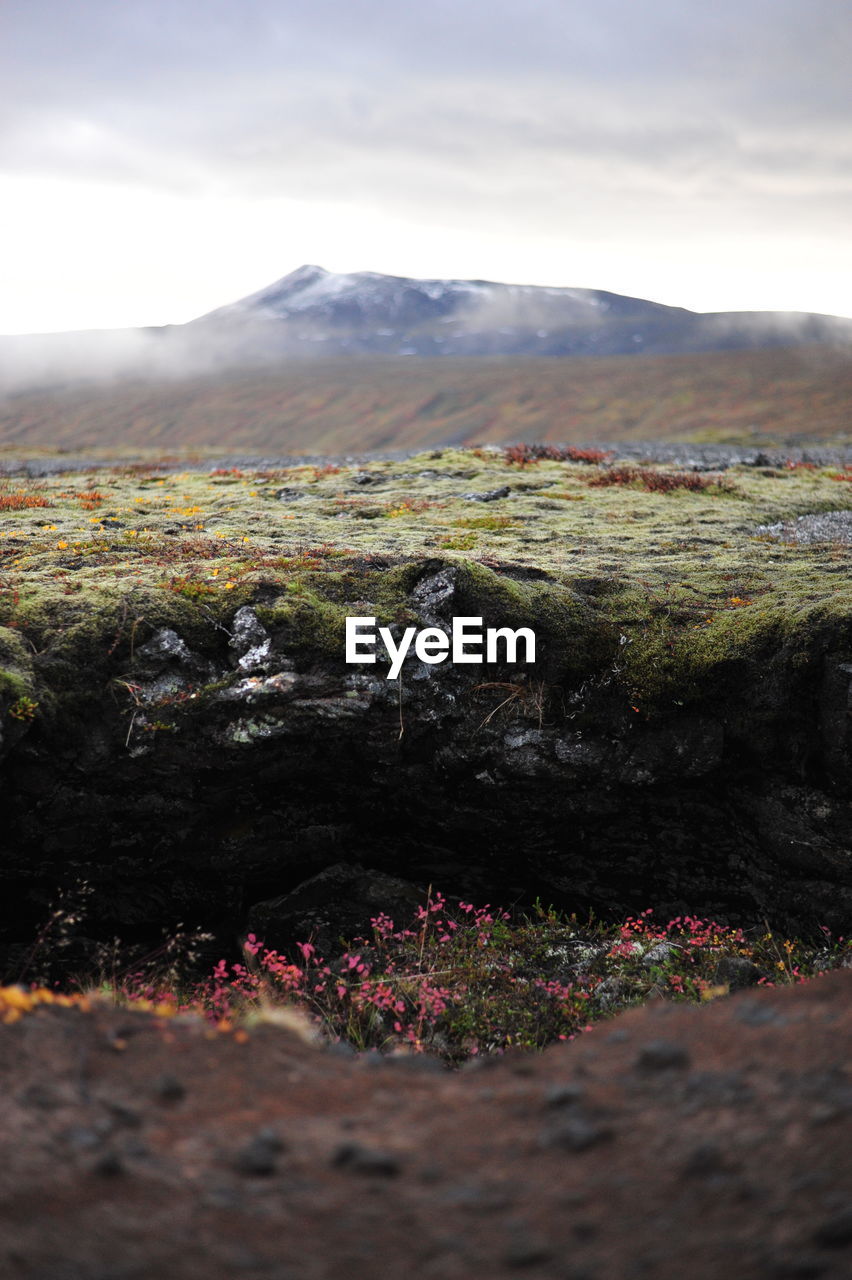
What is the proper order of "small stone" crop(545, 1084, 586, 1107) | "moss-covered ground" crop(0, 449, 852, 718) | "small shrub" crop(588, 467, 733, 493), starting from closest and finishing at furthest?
"small stone" crop(545, 1084, 586, 1107) → "moss-covered ground" crop(0, 449, 852, 718) → "small shrub" crop(588, 467, 733, 493)

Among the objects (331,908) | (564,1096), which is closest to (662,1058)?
(564,1096)

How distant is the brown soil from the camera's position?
126 inches

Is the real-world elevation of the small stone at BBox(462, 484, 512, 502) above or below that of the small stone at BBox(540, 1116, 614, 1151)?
above

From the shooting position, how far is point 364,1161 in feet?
11.9

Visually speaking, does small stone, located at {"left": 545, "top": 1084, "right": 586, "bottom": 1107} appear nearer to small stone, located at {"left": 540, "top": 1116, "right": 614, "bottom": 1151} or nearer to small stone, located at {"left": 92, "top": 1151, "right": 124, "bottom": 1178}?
small stone, located at {"left": 540, "top": 1116, "right": 614, "bottom": 1151}

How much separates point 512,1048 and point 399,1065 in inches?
116

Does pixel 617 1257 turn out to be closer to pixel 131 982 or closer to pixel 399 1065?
pixel 399 1065

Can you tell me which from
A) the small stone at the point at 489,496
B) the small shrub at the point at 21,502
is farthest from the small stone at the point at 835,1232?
the small shrub at the point at 21,502

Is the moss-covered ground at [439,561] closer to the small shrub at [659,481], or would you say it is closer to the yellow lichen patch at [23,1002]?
the small shrub at [659,481]

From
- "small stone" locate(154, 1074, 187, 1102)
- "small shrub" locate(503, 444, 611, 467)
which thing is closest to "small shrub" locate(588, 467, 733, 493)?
"small shrub" locate(503, 444, 611, 467)

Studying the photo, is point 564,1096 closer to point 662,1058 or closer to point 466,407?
point 662,1058

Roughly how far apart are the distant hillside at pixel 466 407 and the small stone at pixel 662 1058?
124 meters

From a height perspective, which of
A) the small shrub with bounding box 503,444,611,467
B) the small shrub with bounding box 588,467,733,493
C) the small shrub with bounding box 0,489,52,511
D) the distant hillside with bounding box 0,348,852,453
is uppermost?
the distant hillside with bounding box 0,348,852,453

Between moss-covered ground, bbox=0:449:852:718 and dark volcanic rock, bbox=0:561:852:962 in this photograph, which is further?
moss-covered ground, bbox=0:449:852:718
